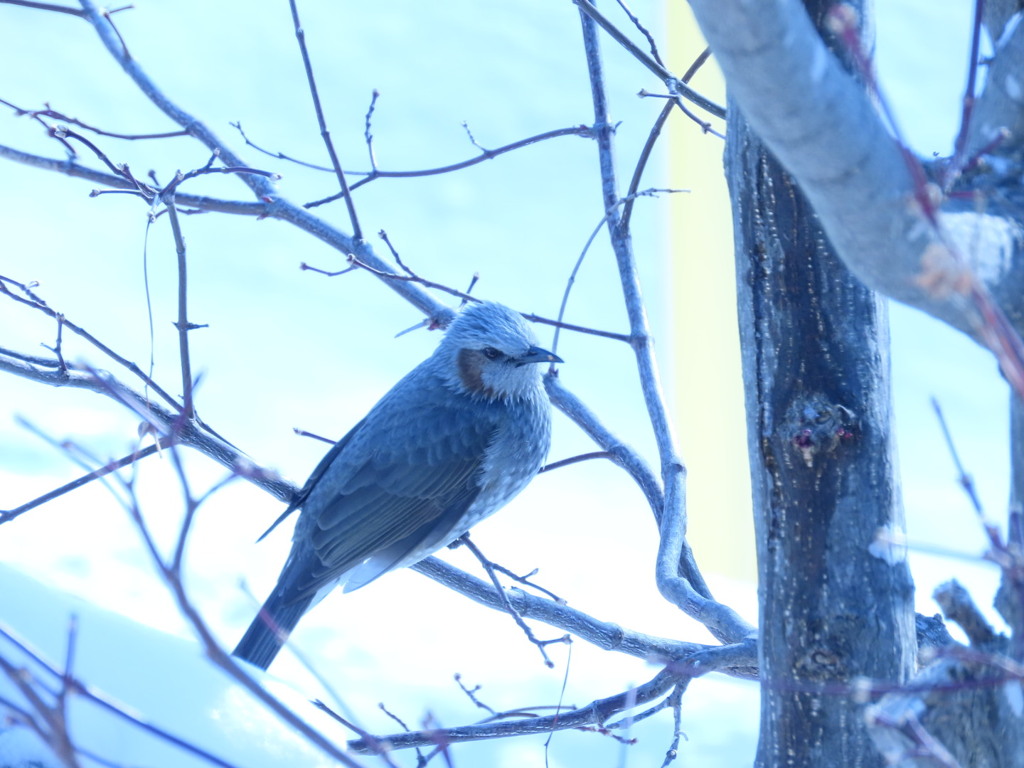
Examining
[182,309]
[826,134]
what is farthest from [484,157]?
[826,134]

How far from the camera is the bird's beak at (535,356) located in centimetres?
273

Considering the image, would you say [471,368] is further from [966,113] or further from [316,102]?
[966,113]

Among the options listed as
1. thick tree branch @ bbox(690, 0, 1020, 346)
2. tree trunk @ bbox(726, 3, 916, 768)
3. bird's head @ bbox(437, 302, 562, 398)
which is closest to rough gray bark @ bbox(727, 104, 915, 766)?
tree trunk @ bbox(726, 3, 916, 768)

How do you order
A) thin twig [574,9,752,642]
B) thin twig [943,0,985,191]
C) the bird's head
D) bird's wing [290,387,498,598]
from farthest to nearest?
the bird's head, bird's wing [290,387,498,598], thin twig [574,9,752,642], thin twig [943,0,985,191]

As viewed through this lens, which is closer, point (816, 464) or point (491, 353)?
point (816, 464)

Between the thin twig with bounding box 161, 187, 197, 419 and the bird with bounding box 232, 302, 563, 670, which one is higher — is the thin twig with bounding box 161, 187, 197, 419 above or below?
below

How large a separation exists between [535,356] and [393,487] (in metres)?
0.54

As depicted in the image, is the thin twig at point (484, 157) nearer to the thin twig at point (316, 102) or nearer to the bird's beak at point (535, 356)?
the thin twig at point (316, 102)

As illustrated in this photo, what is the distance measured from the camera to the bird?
272 centimetres

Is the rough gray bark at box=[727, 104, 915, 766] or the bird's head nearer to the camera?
the rough gray bark at box=[727, 104, 915, 766]

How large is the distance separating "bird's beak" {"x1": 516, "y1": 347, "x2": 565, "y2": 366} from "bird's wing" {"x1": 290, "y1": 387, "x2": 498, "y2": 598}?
20 cm

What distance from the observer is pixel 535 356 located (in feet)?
9.25

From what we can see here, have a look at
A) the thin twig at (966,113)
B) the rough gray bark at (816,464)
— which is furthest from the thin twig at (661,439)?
the thin twig at (966,113)

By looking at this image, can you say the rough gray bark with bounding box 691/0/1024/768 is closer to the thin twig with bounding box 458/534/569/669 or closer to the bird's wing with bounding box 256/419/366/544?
the thin twig with bounding box 458/534/569/669
